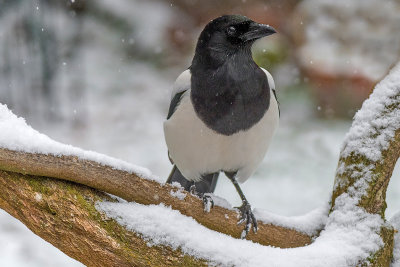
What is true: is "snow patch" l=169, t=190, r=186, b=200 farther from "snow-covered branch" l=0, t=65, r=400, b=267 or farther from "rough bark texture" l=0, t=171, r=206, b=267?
"rough bark texture" l=0, t=171, r=206, b=267

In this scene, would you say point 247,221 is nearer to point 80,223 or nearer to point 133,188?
point 133,188

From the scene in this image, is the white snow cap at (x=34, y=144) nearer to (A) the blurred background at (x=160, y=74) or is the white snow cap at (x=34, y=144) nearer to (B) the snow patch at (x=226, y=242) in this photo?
(B) the snow patch at (x=226, y=242)

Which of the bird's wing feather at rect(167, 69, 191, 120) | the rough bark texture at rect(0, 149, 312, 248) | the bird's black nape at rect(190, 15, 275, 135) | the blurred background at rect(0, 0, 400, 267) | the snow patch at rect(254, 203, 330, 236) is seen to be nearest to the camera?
the rough bark texture at rect(0, 149, 312, 248)

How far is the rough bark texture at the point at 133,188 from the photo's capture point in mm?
1305

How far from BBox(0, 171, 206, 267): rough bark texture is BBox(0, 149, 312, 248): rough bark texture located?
30 mm

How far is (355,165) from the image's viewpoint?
1.54 meters

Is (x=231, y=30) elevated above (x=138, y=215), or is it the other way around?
(x=231, y=30)

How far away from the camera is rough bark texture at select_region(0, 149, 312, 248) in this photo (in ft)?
4.28

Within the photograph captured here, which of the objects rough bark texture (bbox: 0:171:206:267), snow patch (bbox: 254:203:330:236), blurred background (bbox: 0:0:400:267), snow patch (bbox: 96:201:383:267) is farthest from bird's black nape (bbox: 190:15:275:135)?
blurred background (bbox: 0:0:400:267)

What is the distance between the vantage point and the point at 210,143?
1860 millimetres

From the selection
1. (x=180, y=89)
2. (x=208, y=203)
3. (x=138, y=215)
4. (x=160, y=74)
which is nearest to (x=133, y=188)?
(x=138, y=215)

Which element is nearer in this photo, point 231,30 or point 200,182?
point 231,30

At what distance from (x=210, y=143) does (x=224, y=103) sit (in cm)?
15

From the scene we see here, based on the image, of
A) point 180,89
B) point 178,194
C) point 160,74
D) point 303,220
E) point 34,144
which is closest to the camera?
point 34,144
